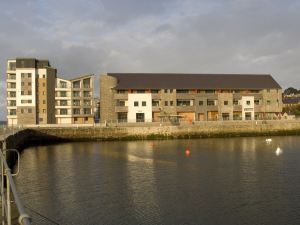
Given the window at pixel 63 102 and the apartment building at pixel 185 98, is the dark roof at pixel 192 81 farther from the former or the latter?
the window at pixel 63 102

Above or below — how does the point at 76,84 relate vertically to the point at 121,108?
above

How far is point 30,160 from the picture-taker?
4769cm

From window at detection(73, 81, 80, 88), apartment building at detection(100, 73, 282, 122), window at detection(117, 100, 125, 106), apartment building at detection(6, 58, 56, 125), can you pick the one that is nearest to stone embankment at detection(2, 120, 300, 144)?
apartment building at detection(100, 73, 282, 122)

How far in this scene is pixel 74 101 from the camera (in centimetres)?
9700

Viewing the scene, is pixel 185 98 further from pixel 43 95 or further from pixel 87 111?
pixel 43 95

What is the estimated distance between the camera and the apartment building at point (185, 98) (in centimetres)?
9175

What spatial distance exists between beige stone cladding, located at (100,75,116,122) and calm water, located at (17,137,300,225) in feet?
138

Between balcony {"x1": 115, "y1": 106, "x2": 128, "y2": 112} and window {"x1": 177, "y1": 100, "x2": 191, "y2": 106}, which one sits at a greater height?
window {"x1": 177, "y1": 100, "x2": 191, "y2": 106}

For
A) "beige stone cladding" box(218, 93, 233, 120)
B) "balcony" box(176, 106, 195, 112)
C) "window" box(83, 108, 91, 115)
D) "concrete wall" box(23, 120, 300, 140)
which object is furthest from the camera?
"window" box(83, 108, 91, 115)

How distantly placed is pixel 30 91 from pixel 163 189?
71915 mm

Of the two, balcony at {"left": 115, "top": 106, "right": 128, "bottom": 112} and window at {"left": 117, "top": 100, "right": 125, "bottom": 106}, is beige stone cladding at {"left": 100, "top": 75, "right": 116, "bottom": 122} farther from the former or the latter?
window at {"left": 117, "top": 100, "right": 125, "bottom": 106}

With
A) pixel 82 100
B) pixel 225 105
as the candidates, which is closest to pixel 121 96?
pixel 82 100

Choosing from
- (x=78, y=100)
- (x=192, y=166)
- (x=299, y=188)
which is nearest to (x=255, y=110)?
(x=78, y=100)

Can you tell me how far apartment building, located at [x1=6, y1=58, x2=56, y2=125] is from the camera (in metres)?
93.2
